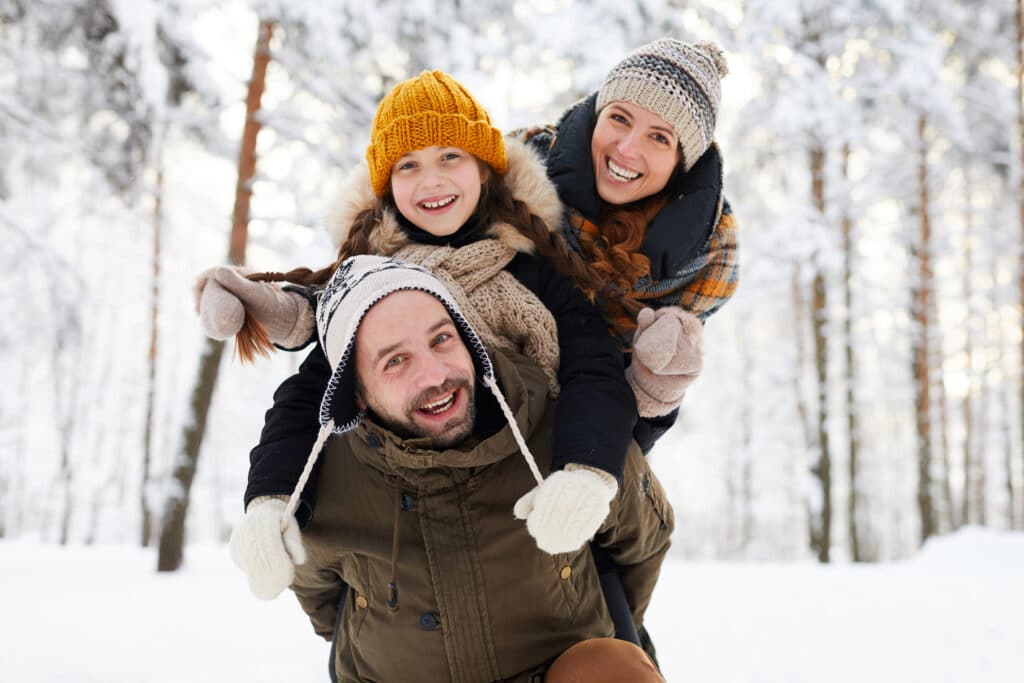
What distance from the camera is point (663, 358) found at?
183 centimetres

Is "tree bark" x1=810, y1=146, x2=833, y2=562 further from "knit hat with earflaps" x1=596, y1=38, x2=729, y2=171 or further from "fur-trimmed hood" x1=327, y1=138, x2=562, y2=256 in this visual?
"fur-trimmed hood" x1=327, y1=138, x2=562, y2=256

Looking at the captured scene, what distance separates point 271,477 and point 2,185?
5204 mm

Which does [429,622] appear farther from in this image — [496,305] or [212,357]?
[212,357]

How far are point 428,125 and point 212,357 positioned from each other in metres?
4.87

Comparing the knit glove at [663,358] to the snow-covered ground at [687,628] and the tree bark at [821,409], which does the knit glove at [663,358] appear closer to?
the snow-covered ground at [687,628]

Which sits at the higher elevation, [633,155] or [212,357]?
[633,155]

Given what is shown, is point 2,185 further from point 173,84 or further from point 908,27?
point 908,27

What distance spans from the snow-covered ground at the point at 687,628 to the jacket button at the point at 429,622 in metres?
1.92

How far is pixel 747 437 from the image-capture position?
59.8 ft

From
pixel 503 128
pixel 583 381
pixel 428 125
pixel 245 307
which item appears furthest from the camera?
pixel 503 128

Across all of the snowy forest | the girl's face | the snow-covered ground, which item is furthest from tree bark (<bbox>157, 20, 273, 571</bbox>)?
the girl's face

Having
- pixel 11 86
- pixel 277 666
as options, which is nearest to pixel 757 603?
pixel 277 666

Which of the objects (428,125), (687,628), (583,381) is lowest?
(687,628)

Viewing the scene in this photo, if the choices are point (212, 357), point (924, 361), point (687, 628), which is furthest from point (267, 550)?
point (924, 361)
